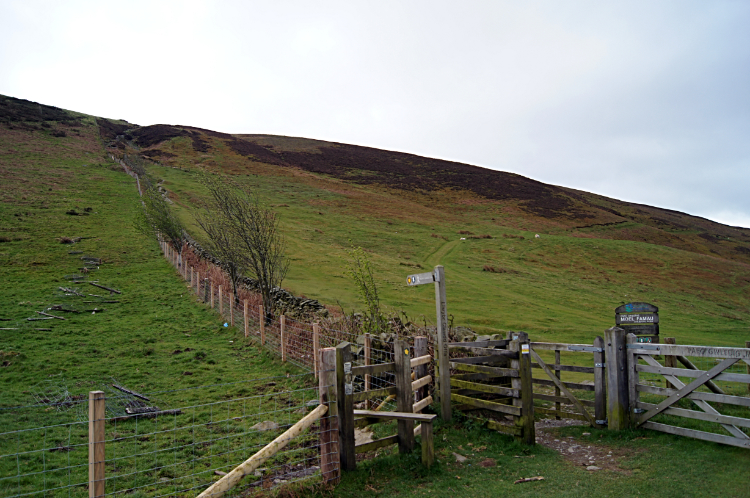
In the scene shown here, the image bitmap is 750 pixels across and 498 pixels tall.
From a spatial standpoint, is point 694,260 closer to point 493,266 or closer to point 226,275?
point 493,266

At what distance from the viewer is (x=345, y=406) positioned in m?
5.99

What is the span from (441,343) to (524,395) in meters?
1.81

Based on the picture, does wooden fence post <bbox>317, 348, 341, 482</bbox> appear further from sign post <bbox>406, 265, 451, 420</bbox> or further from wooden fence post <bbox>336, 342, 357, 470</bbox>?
sign post <bbox>406, 265, 451, 420</bbox>

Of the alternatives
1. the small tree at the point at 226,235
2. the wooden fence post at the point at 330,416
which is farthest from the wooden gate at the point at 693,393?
the small tree at the point at 226,235

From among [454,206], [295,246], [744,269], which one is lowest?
[744,269]

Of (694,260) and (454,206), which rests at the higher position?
(454,206)

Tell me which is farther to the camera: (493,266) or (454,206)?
(454,206)

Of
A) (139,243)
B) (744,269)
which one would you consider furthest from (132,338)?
(744,269)

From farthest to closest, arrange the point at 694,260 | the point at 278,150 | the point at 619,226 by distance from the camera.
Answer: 1. the point at 278,150
2. the point at 619,226
3. the point at 694,260

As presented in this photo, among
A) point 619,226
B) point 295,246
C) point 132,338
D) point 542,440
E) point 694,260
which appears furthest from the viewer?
point 619,226

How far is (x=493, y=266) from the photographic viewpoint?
3734 centimetres

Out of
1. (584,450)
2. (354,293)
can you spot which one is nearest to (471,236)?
(354,293)

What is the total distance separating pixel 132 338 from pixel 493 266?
91.9 ft

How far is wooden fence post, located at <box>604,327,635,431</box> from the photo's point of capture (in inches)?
319
